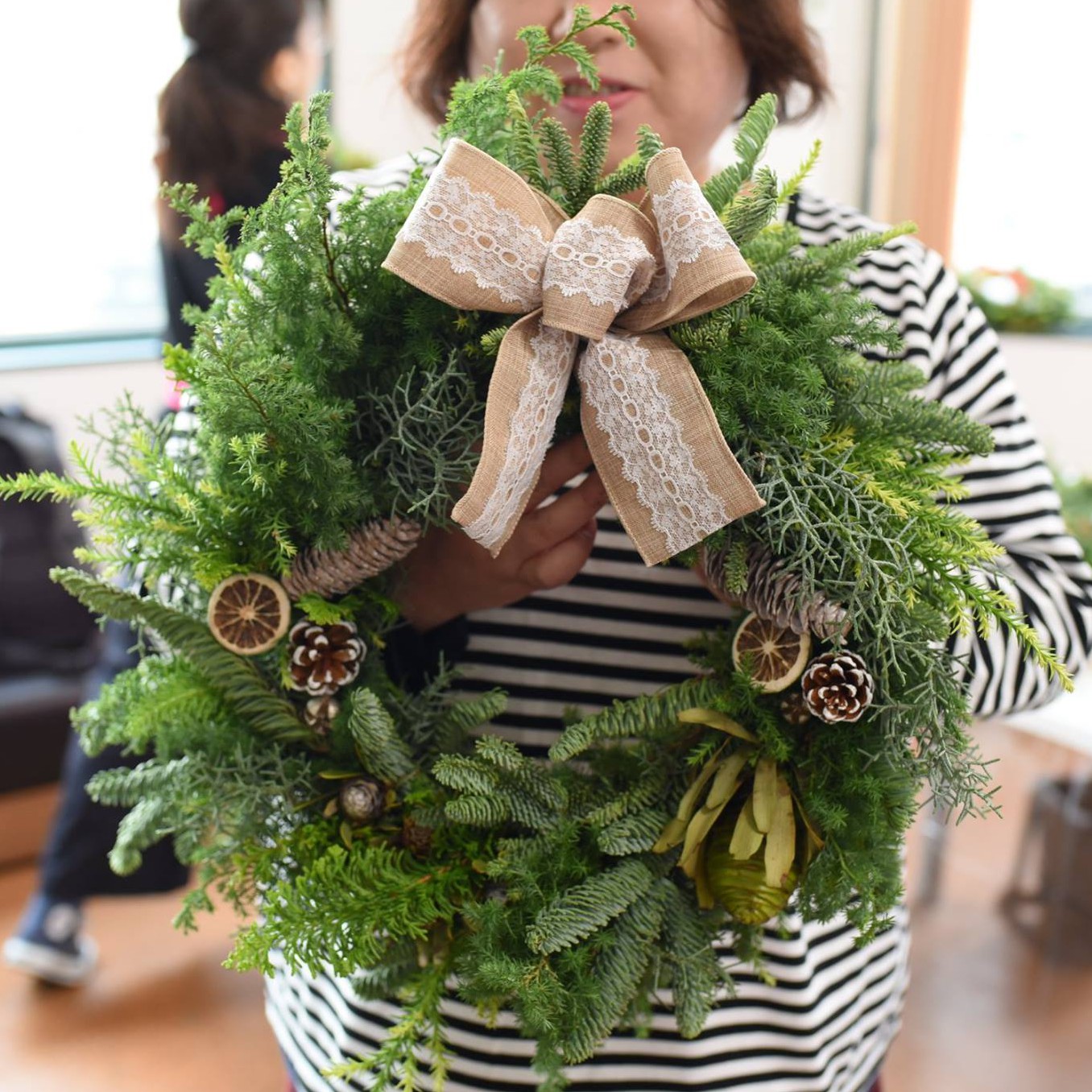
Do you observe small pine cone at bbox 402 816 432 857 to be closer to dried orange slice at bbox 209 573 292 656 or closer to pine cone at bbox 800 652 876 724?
dried orange slice at bbox 209 573 292 656

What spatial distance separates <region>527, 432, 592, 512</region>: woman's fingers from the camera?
660 millimetres

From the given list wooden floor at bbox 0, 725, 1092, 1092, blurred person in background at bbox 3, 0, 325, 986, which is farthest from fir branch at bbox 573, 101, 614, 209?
wooden floor at bbox 0, 725, 1092, 1092

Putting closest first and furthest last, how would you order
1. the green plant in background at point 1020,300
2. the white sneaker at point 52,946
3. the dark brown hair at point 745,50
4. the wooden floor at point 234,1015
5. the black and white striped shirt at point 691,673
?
the black and white striped shirt at point 691,673, the dark brown hair at point 745,50, the wooden floor at point 234,1015, the white sneaker at point 52,946, the green plant in background at point 1020,300

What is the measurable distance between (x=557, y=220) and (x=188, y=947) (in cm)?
226

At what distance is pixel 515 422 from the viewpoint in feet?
1.86

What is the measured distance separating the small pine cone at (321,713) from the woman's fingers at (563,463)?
17 cm

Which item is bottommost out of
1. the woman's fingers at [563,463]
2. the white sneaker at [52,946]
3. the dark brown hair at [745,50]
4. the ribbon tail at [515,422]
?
the white sneaker at [52,946]

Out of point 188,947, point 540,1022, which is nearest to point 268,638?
point 540,1022

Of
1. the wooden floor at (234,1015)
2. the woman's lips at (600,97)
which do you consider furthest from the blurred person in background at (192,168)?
the woman's lips at (600,97)

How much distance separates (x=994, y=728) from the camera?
266cm

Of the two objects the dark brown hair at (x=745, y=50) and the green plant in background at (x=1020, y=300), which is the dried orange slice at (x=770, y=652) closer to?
the dark brown hair at (x=745, y=50)

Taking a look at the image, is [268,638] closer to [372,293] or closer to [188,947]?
[372,293]

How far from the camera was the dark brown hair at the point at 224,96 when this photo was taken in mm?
1611

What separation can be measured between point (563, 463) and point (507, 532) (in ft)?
0.27
